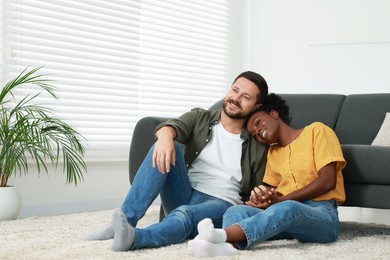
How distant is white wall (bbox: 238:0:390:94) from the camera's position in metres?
5.59

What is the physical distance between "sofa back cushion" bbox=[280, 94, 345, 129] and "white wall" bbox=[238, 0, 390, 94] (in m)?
1.61

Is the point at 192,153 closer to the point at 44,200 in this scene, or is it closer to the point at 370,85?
the point at 44,200

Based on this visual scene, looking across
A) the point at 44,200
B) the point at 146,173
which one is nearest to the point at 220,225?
the point at 146,173

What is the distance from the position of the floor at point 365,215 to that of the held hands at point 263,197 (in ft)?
4.85

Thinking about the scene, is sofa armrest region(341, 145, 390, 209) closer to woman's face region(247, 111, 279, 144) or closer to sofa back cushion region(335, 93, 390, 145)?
woman's face region(247, 111, 279, 144)

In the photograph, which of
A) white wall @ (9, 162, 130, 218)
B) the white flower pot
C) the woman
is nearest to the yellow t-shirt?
the woman

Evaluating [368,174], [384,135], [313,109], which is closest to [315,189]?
[368,174]

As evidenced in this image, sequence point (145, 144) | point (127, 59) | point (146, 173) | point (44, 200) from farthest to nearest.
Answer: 1. point (127, 59)
2. point (44, 200)
3. point (145, 144)
4. point (146, 173)

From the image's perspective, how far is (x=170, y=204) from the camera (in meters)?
2.67

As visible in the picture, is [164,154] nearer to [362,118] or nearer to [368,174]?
[368,174]

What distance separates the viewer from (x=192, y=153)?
9.14ft

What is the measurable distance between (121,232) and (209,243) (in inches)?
12.2

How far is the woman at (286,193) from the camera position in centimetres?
230

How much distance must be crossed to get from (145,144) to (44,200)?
1.20 m
